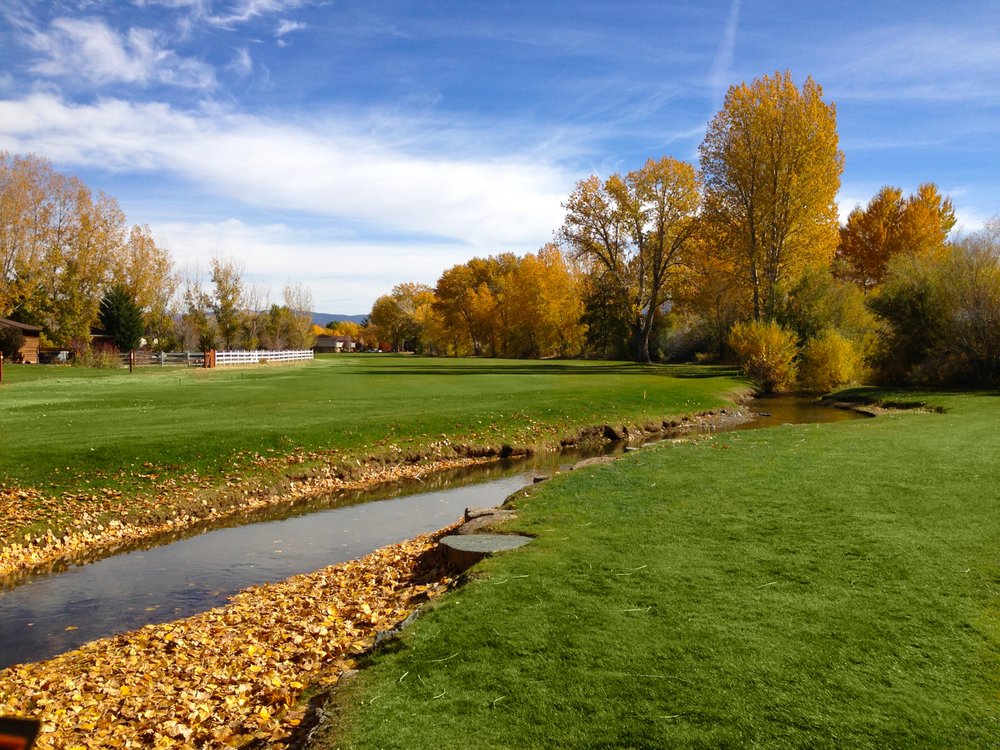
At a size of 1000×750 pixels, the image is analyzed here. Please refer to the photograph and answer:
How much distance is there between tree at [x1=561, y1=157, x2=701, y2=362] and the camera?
6431 centimetres

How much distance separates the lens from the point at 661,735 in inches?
187

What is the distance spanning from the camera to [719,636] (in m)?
6.12

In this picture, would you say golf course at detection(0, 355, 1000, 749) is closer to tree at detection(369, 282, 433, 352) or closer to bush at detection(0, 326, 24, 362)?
bush at detection(0, 326, 24, 362)

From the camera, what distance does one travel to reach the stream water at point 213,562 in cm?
989

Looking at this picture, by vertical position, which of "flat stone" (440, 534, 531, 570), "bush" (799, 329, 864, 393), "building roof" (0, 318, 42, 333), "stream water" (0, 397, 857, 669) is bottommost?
"stream water" (0, 397, 857, 669)

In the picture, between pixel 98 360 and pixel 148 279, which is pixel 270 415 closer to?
pixel 98 360

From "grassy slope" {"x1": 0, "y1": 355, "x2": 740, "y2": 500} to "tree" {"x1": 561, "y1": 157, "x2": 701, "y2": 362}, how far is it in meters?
25.2

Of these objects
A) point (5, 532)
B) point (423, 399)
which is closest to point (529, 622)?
point (5, 532)

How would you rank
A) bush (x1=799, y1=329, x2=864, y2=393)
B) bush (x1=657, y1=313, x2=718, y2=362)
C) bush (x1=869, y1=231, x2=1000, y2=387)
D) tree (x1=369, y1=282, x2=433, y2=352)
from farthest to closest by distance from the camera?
tree (x1=369, y1=282, x2=433, y2=352)
bush (x1=657, y1=313, x2=718, y2=362)
bush (x1=799, y1=329, x2=864, y2=393)
bush (x1=869, y1=231, x2=1000, y2=387)

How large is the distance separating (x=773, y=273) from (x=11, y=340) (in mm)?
60179

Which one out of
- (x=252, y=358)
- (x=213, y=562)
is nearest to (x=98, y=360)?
(x=252, y=358)

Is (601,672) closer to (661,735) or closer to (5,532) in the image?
(661,735)

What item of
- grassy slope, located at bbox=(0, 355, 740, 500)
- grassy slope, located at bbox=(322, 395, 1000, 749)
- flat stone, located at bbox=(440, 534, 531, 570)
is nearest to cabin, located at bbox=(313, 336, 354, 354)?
grassy slope, located at bbox=(0, 355, 740, 500)

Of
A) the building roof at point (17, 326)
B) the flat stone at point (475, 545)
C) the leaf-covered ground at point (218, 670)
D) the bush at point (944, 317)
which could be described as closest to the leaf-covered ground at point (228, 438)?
the leaf-covered ground at point (218, 670)
